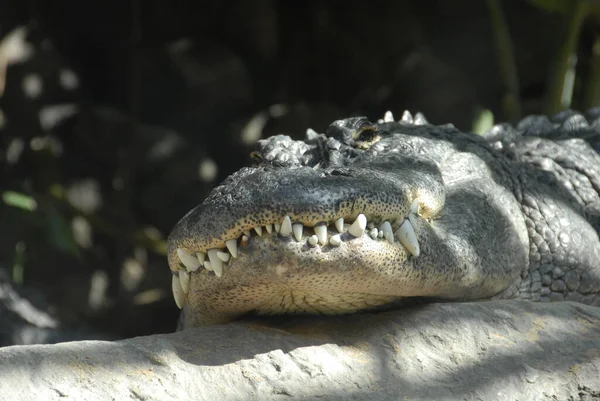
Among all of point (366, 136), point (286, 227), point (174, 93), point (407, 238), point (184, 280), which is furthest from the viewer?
point (174, 93)

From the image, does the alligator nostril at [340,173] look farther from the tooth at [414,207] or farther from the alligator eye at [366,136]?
the alligator eye at [366,136]

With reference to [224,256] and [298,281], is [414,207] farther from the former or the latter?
[224,256]

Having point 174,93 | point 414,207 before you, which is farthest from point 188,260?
point 174,93

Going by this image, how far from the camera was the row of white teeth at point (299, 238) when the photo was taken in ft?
7.15

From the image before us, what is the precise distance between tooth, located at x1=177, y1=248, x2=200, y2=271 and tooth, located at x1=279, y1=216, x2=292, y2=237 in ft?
1.21

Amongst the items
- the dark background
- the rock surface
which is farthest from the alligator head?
the dark background

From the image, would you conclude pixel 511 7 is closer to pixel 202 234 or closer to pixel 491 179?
pixel 491 179

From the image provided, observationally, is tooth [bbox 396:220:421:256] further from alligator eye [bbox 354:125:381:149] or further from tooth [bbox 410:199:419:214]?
alligator eye [bbox 354:125:381:149]

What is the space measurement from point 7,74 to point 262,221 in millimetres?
4754

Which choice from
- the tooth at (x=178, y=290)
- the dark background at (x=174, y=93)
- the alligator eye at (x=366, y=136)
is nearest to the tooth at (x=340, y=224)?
the tooth at (x=178, y=290)

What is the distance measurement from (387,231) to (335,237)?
0.21 meters

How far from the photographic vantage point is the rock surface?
2062 millimetres

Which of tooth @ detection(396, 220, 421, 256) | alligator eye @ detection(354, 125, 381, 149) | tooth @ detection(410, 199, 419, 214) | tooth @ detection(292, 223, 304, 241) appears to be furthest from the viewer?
alligator eye @ detection(354, 125, 381, 149)

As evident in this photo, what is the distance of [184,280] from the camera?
253 centimetres
